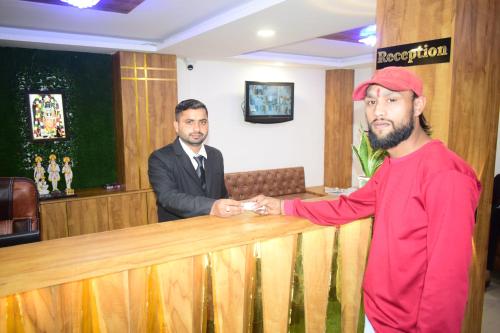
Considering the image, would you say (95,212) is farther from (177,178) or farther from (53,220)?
(177,178)

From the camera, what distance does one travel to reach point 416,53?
76.5 inches

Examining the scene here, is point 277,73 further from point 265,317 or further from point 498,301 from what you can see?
point 265,317

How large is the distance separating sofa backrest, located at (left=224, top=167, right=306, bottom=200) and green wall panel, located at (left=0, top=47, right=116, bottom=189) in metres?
1.92

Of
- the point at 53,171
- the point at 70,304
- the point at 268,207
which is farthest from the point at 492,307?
the point at 53,171

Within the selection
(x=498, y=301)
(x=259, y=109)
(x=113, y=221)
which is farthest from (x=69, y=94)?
(x=498, y=301)

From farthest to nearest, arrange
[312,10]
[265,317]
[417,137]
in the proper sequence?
[312,10] → [265,317] → [417,137]

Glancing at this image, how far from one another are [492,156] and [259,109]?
177 inches

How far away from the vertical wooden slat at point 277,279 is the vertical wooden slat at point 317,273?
9cm

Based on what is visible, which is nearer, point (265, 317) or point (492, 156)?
point (265, 317)

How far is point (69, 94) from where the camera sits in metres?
4.89

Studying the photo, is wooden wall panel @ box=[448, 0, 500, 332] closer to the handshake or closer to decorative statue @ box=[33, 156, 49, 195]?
the handshake

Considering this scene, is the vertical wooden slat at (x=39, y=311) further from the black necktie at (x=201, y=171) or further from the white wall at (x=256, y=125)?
the white wall at (x=256, y=125)

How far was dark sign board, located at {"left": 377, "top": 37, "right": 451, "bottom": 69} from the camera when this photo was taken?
1812mm

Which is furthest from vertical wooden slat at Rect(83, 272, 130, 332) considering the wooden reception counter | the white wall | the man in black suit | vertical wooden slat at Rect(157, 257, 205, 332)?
the white wall
